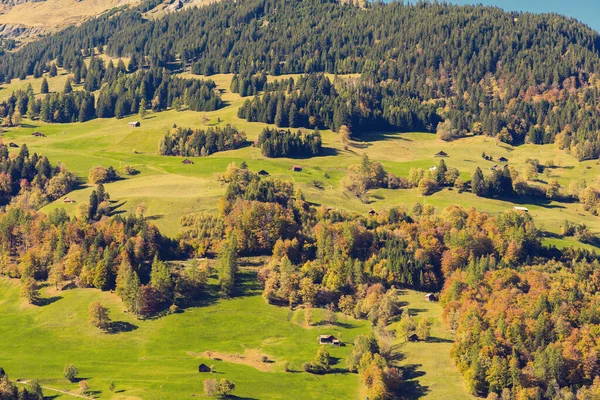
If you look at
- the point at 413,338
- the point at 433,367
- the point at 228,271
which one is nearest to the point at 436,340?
the point at 413,338

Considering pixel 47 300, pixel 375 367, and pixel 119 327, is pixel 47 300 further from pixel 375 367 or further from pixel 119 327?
pixel 375 367

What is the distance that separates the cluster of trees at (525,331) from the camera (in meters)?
149

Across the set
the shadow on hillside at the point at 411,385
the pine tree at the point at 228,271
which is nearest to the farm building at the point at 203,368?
the shadow on hillside at the point at 411,385

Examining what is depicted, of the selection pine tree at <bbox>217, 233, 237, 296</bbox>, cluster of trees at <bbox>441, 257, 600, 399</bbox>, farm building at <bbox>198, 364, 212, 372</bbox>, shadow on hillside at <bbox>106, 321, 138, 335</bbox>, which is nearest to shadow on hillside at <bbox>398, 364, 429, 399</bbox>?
cluster of trees at <bbox>441, 257, 600, 399</bbox>

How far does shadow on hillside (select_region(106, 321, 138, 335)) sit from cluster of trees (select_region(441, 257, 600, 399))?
2719 inches

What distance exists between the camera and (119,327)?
171750mm

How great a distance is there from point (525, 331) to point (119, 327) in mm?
86275

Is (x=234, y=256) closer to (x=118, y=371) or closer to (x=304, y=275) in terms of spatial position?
(x=304, y=275)

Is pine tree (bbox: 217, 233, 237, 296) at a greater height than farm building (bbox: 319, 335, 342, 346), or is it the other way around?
pine tree (bbox: 217, 233, 237, 296)

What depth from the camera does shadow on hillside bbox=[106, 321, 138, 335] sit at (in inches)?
6708

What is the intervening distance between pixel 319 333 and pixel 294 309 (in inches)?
536

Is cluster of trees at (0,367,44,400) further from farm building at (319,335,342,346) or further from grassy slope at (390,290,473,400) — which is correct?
grassy slope at (390,290,473,400)

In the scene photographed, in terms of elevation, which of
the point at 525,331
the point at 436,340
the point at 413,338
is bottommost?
the point at 436,340

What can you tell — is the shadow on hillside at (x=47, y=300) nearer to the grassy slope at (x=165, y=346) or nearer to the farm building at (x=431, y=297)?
the grassy slope at (x=165, y=346)
